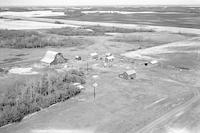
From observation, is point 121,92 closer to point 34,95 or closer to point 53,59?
point 34,95

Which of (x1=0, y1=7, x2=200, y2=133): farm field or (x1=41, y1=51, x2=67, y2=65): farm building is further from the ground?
(x1=41, y1=51, x2=67, y2=65): farm building

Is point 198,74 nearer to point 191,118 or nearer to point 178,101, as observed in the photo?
point 178,101

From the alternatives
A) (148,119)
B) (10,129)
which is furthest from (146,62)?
(10,129)

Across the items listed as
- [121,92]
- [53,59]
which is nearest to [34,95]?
[121,92]

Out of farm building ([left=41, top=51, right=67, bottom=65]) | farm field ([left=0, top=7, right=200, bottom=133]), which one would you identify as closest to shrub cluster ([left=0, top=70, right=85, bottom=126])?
farm field ([left=0, top=7, right=200, bottom=133])

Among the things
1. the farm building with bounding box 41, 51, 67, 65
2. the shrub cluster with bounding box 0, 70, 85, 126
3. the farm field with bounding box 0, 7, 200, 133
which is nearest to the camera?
the farm field with bounding box 0, 7, 200, 133

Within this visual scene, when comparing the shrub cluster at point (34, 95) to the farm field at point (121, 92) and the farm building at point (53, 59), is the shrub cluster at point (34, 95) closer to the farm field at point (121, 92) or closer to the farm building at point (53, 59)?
the farm field at point (121, 92)

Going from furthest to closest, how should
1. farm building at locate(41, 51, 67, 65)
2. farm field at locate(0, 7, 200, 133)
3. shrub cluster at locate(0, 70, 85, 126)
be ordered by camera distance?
farm building at locate(41, 51, 67, 65) → shrub cluster at locate(0, 70, 85, 126) → farm field at locate(0, 7, 200, 133)

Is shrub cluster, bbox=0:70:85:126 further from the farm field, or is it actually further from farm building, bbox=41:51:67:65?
farm building, bbox=41:51:67:65
